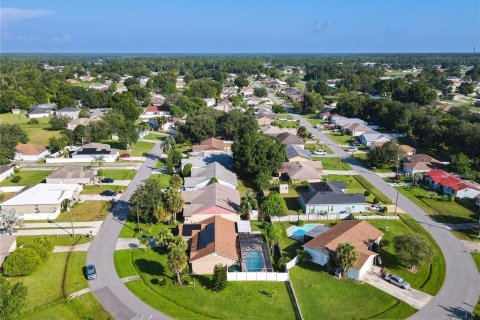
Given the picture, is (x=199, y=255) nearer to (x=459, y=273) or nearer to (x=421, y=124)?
(x=459, y=273)

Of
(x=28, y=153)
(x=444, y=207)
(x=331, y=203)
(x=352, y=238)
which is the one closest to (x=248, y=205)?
(x=331, y=203)

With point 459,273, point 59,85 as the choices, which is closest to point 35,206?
point 459,273

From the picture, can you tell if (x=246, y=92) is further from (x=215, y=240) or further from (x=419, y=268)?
(x=419, y=268)

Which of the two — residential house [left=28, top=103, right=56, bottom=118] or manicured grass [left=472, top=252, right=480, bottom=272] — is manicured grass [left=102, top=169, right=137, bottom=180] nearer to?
manicured grass [left=472, top=252, right=480, bottom=272]

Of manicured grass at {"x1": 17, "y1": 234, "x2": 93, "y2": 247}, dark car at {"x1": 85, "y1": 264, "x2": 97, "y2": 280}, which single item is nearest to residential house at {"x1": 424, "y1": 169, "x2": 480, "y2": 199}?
dark car at {"x1": 85, "y1": 264, "x2": 97, "y2": 280}

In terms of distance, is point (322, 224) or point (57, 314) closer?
point (57, 314)

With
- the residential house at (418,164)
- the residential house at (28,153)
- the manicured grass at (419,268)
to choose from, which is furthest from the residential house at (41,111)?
the manicured grass at (419,268)
